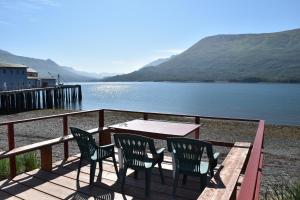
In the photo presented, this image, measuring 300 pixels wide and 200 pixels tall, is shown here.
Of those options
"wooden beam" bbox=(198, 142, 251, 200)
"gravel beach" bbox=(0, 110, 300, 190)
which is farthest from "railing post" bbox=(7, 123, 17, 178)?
"gravel beach" bbox=(0, 110, 300, 190)

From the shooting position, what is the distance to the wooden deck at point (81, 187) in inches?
184

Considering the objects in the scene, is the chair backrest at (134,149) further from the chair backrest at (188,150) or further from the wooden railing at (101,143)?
the wooden railing at (101,143)

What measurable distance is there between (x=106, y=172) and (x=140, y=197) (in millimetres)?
1316

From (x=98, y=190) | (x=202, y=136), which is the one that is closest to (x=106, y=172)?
(x=98, y=190)

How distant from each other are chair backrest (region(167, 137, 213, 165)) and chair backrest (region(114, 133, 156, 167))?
0.39 meters

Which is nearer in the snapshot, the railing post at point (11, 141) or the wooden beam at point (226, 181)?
the wooden beam at point (226, 181)

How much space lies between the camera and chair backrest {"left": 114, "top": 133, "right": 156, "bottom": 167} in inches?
180

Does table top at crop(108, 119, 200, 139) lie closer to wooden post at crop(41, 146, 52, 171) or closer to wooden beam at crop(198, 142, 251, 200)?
wooden beam at crop(198, 142, 251, 200)

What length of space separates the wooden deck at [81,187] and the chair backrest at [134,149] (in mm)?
527

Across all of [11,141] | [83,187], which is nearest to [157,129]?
[83,187]

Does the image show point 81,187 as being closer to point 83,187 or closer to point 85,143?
point 83,187

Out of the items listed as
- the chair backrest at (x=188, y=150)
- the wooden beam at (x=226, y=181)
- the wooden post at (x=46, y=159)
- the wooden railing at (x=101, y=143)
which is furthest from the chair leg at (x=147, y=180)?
the wooden post at (x=46, y=159)

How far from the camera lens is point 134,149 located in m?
4.67

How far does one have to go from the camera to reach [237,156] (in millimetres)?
4574
